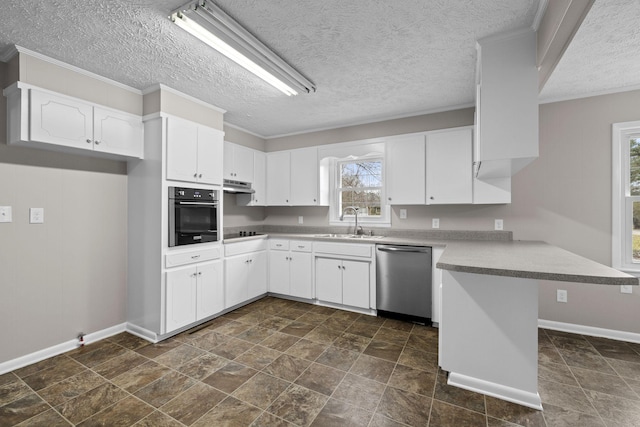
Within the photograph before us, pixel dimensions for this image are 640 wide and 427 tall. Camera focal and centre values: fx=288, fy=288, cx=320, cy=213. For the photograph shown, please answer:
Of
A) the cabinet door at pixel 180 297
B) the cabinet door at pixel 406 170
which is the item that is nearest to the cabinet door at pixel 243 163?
the cabinet door at pixel 180 297

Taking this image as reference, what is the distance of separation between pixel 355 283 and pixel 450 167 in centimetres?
175

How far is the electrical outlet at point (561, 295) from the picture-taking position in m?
2.90

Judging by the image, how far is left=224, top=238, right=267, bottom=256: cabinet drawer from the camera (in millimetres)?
3448

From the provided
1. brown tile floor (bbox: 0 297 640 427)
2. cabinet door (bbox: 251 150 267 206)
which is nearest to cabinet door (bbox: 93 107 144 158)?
cabinet door (bbox: 251 150 267 206)

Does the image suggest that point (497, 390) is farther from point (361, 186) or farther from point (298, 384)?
point (361, 186)

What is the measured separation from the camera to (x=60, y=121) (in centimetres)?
228

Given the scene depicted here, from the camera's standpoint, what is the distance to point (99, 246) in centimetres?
280

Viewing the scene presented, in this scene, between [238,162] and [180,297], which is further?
[238,162]

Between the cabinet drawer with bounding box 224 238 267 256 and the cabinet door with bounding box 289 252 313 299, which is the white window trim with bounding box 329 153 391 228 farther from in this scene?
the cabinet drawer with bounding box 224 238 267 256

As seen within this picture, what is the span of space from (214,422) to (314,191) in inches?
118

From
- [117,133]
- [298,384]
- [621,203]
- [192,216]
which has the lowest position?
[298,384]

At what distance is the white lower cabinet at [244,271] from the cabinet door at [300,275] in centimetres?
42

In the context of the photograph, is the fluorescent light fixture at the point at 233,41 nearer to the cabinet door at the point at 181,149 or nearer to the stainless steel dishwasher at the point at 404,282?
the cabinet door at the point at 181,149

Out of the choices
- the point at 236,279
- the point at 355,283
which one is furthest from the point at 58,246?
the point at 355,283
